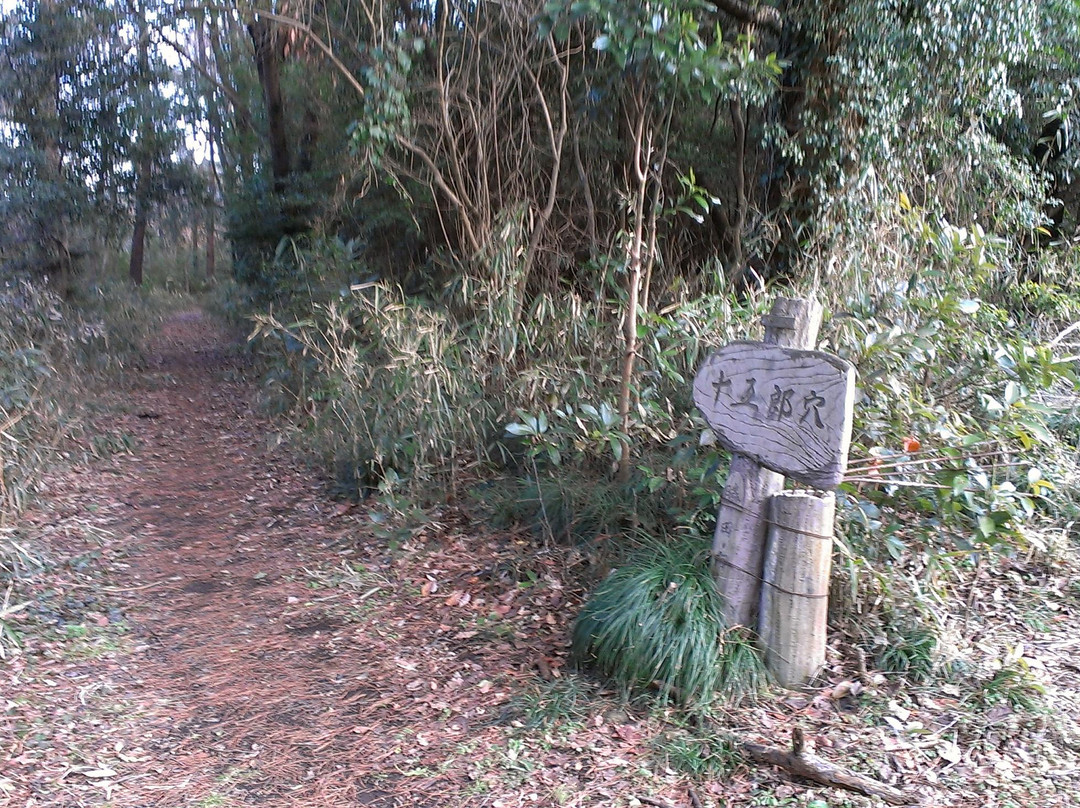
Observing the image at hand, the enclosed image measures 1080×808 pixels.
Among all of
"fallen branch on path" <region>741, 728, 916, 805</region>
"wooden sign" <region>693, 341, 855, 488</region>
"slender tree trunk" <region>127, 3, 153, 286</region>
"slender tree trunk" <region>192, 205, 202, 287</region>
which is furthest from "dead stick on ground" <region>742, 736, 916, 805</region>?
"slender tree trunk" <region>192, 205, 202, 287</region>

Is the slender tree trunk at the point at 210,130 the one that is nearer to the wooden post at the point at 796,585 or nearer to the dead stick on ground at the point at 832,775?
the wooden post at the point at 796,585

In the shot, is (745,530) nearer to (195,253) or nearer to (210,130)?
(210,130)

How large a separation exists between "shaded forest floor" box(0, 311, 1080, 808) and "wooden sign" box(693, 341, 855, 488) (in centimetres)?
114

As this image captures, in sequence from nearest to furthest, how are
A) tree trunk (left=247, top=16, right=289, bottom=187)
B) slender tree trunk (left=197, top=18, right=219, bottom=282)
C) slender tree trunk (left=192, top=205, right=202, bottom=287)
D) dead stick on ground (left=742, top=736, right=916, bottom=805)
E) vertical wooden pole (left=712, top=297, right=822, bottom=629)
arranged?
dead stick on ground (left=742, top=736, right=916, bottom=805) < vertical wooden pole (left=712, top=297, right=822, bottom=629) < tree trunk (left=247, top=16, right=289, bottom=187) < slender tree trunk (left=197, top=18, right=219, bottom=282) < slender tree trunk (left=192, top=205, right=202, bottom=287)

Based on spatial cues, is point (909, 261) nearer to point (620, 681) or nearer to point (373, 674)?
point (620, 681)

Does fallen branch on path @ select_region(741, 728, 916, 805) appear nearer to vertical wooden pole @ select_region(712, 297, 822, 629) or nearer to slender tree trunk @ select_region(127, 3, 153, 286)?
vertical wooden pole @ select_region(712, 297, 822, 629)

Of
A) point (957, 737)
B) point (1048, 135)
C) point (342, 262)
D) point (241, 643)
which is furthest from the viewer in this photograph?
point (342, 262)

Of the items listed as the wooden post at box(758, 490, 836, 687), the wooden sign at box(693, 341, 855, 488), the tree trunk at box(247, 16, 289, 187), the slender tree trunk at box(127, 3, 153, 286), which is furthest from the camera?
the tree trunk at box(247, 16, 289, 187)

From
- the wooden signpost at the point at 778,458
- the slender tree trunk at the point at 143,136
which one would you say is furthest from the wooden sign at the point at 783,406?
the slender tree trunk at the point at 143,136

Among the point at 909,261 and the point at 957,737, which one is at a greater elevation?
the point at 909,261

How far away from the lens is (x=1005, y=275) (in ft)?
24.8

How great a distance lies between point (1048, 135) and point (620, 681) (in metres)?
7.95

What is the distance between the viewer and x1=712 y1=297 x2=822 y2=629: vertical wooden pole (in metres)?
3.97

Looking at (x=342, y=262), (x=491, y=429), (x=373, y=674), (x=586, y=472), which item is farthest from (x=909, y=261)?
(x=342, y=262)
